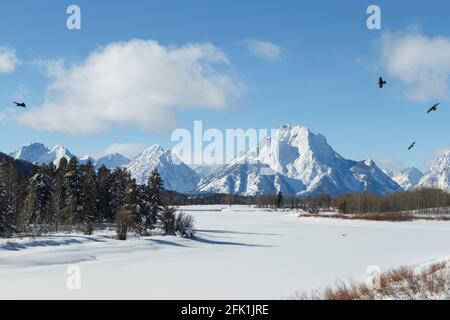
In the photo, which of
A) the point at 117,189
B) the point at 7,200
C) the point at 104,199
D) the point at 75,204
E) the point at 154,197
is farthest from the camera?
the point at 117,189

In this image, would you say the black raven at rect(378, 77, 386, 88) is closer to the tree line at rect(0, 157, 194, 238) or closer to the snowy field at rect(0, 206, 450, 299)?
the snowy field at rect(0, 206, 450, 299)

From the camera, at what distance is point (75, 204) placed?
6794 centimetres

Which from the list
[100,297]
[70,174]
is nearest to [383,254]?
[100,297]

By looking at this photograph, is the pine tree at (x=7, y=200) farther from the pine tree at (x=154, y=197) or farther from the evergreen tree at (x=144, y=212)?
the pine tree at (x=154, y=197)

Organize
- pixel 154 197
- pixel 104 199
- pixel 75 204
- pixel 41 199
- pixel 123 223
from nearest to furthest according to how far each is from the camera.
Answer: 1. pixel 123 223
2. pixel 154 197
3. pixel 75 204
4. pixel 41 199
5. pixel 104 199

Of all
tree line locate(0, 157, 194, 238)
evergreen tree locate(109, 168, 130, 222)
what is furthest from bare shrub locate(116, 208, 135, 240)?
evergreen tree locate(109, 168, 130, 222)

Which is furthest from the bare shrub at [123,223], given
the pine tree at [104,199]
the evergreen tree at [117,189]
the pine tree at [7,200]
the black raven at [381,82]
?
the black raven at [381,82]

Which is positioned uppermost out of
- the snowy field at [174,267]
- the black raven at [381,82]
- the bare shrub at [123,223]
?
the black raven at [381,82]

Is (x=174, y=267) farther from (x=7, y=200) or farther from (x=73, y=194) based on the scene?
(x=73, y=194)

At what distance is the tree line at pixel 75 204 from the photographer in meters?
59.8

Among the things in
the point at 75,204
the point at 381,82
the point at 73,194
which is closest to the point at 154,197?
the point at 75,204

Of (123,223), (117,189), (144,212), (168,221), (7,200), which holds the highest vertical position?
(117,189)

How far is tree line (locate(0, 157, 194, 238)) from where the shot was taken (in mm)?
59750
